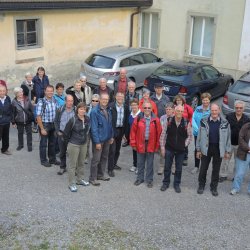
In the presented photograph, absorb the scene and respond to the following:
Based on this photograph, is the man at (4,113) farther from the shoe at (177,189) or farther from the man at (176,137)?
the shoe at (177,189)

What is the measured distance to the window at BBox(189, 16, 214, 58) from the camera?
16516mm

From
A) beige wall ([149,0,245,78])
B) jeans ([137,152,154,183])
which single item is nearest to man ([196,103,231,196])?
jeans ([137,152,154,183])

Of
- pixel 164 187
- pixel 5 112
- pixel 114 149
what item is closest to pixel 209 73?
pixel 114 149

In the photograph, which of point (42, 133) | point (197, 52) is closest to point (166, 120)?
point (42, 133)

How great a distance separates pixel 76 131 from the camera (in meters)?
6.83

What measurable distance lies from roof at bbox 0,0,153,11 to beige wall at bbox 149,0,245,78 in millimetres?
1138

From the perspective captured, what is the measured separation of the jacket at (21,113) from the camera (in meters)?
8.62

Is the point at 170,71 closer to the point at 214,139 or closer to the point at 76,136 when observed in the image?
the point at 214,139

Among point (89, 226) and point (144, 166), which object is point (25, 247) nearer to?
point (89, 226)

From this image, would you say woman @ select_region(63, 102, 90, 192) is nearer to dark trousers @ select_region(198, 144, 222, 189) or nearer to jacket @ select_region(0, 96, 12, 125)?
jacket @ select_region(0, 96, 12, 125)

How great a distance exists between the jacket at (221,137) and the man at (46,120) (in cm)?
306

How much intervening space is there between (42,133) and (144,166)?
2196mm

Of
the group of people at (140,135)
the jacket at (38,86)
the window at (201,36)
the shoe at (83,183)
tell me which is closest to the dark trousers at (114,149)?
the group of people at (140,135)

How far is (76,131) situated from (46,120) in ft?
4.51
